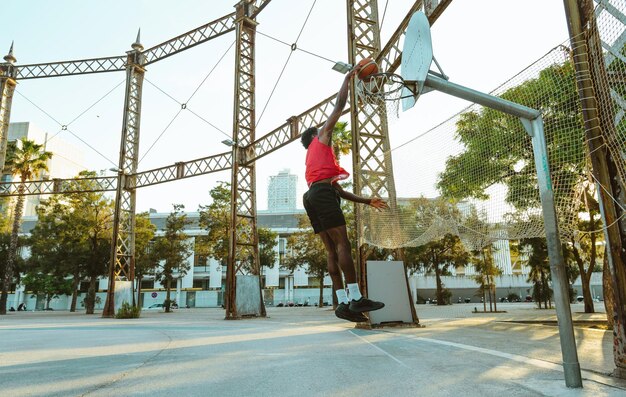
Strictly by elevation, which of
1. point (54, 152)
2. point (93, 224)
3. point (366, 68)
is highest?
point (54, 152)

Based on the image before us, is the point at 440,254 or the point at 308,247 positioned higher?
the point at 308,247

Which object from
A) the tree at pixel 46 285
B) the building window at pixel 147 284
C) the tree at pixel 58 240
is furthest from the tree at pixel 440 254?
the building window at pixel 147 284

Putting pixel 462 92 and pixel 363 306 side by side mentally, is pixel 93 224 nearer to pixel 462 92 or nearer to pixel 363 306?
pixel 363 306

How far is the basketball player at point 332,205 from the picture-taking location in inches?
166

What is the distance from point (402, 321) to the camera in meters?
12.2

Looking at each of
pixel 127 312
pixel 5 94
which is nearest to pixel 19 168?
pixel 5 94

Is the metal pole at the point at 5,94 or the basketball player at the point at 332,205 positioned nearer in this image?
the basketball player at the point at 332,205

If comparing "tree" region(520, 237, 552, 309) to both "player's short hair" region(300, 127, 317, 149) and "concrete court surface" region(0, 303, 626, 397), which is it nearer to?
"concrete court surface" region(0, 303, 626, 397)

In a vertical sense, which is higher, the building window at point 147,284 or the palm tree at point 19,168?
the palm tree at point 19,168

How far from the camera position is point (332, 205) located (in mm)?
4230

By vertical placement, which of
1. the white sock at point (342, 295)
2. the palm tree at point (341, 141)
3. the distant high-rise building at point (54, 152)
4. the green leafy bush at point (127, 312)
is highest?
the distant high-rise building at point (54, 152)

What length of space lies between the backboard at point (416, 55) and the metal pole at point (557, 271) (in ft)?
4.26

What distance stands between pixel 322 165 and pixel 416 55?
158cm

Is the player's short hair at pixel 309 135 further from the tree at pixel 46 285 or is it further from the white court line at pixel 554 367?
the tree at pixel 46 285
